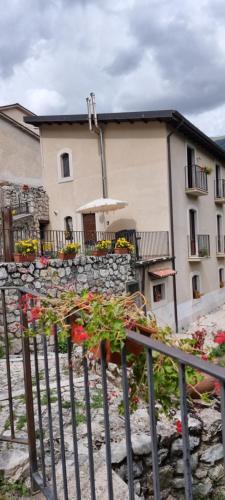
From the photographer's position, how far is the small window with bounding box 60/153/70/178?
14.9m

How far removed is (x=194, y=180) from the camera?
14711 millimetres

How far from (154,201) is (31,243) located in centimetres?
668

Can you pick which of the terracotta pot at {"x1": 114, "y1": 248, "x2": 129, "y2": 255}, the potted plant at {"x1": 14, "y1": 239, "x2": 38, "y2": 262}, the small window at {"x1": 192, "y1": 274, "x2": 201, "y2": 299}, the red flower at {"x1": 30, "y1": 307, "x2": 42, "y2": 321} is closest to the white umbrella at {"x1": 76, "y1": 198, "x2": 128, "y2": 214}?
the terracotta pot at {"x1": 114, "y1": 248, "x2": 129, "y2": 255}

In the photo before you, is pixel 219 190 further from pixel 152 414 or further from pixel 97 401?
pixel 152 414

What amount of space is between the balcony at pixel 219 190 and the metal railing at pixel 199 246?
2.74 m

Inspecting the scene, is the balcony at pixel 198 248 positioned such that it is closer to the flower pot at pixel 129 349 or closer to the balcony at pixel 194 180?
the balcony at pixel 194 180

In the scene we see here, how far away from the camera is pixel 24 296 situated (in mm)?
1930

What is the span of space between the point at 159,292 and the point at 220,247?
6.78 metres

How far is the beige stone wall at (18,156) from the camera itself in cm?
1745

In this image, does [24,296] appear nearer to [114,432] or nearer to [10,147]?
[114,432]

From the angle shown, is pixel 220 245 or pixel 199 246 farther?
pixel 220 245

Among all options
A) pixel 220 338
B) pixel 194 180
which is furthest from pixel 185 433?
pixel 194 180

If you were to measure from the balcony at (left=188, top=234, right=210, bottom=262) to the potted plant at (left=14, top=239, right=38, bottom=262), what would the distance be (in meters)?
8.62

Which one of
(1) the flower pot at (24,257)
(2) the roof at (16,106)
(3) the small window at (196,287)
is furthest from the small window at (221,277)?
(2) the roof at (16,106)
